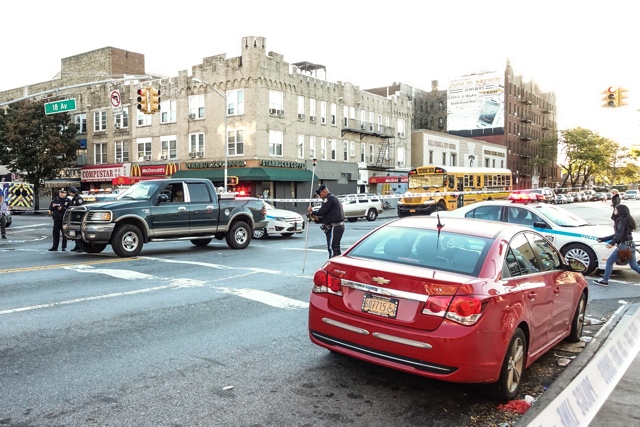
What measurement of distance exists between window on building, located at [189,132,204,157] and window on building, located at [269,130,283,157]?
19.6 ft

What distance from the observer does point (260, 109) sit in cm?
3969

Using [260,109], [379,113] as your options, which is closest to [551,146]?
[379,113]

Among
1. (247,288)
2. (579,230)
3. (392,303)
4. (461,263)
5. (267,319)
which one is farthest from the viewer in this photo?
(579,230)

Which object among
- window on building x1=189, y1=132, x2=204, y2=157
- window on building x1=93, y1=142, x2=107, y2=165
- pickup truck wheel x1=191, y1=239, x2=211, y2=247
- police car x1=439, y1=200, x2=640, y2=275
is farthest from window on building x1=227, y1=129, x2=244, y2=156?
police car x1=439, y1=200, x2=640, y2=275

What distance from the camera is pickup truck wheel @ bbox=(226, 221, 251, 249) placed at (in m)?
15.4

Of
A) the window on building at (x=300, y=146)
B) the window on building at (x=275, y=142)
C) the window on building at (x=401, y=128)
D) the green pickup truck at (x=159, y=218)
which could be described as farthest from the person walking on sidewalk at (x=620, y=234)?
the window on building at (x=401, y=128)

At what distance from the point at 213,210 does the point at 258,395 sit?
10908mm

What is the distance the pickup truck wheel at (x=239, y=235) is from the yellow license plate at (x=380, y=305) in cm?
1116

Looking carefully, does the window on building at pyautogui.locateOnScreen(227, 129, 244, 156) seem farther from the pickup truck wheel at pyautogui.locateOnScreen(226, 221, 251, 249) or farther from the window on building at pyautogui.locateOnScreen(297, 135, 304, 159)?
the pickup truck wheel at pyautogui.locateOnScreen(226, 221, 251, 249)

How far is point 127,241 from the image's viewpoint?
A: 13.4 meters

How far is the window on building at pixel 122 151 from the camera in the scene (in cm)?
4840

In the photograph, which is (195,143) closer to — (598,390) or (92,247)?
(92,247)

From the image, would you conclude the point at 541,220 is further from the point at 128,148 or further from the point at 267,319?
the point at 128,148

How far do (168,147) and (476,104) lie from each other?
51738mm
